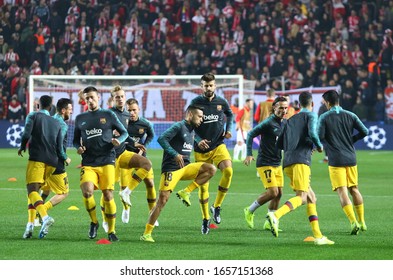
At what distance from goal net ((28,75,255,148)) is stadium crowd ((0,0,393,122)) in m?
2.55

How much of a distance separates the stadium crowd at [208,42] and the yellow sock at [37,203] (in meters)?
22.8

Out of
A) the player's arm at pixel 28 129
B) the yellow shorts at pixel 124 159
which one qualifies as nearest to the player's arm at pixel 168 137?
the player's arm at pixel 28 129

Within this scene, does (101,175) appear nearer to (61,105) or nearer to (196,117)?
(196,117)

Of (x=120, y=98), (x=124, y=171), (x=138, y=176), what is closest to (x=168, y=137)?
(x=120, y=98)

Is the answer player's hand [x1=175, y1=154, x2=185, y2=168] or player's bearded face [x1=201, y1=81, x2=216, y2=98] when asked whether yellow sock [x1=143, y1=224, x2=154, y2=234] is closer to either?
player's hand [x1=175, y1=154, x2=185, y2=168]

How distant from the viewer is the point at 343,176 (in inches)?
567

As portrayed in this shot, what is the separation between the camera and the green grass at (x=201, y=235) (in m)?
11.9

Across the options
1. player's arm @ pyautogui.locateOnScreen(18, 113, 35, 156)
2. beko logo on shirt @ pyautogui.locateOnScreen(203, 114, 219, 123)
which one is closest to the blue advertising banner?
beko logo on shirt @ pyautogui.locateOnScreen(203, 114, 219, 123)

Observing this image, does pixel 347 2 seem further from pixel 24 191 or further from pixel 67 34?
pixel 24 191

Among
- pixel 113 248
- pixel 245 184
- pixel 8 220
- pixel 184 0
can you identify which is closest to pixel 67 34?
pixel 184 0

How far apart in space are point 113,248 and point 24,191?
29.3ft

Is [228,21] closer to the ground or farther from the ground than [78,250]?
farther from the ground

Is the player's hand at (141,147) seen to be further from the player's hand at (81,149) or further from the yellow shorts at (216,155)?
the player's hand at (81,149)

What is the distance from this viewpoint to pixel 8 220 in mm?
15812
